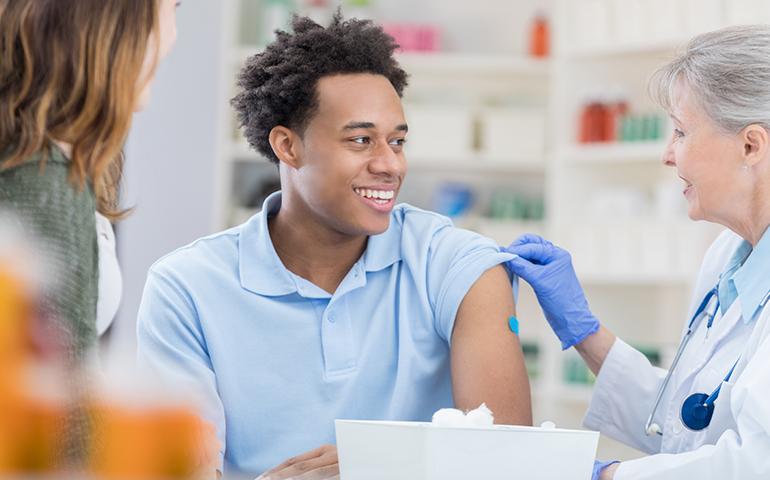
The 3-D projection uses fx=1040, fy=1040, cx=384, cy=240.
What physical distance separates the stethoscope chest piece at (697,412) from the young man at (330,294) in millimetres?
234

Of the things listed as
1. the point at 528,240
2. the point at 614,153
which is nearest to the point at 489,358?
the point at 528,240

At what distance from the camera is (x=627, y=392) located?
1.77 meters

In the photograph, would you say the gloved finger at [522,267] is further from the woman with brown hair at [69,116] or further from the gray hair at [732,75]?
the woman with brown hair at [69,116]

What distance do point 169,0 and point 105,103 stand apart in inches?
8.0

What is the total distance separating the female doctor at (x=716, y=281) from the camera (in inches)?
50.9

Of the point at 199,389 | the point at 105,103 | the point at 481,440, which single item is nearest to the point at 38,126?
the point at 105,103

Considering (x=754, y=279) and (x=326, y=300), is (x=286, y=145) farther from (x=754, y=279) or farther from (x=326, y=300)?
(x=754, y=279)

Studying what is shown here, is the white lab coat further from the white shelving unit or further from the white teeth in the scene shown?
the white shelving unit

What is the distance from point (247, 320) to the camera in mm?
1617

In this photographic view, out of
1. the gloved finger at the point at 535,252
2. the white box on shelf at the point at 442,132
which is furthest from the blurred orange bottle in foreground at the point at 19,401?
the white box on shelf at the point at 442,132

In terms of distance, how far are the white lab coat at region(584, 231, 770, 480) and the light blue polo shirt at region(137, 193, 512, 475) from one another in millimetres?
328

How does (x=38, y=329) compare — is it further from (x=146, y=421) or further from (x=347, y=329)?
(x=347, y=329)

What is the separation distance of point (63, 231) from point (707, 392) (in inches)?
39.3

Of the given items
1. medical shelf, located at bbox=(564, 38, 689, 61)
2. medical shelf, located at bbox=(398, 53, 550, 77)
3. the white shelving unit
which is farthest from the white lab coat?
medical shelf, located at bbox=(398, 53, 550, 77)
